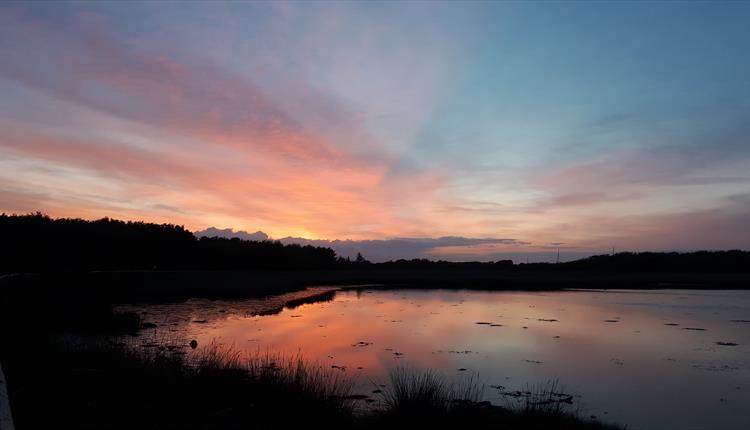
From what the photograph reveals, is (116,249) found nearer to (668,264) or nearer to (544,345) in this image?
(544,345)

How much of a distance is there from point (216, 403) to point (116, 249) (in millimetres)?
45729

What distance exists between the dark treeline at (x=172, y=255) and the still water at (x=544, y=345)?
1748 centimetres

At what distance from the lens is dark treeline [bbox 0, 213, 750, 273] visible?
39.6m

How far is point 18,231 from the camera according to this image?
4247cm

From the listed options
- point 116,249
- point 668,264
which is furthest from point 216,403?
point 668,264

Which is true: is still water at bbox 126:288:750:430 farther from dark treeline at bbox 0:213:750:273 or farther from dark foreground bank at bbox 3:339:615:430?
dark treeline at bbox 0:213:750:273

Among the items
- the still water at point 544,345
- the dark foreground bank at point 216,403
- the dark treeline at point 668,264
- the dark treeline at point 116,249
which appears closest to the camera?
the dark foreground bank at point 216,403

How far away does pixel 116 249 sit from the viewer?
48.8 m

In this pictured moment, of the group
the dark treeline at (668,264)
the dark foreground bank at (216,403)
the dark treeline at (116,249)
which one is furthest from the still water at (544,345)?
the dark treeline at (668,264)

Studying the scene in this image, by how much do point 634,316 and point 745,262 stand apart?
246 feet

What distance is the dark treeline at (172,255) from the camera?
39.6 meters

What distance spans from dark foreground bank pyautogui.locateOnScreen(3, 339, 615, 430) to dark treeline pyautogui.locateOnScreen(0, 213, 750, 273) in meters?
29.8

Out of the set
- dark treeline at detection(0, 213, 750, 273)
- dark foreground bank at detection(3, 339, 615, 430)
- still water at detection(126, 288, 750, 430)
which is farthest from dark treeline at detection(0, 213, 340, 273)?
dark foreground bank at detection(3, 339, 615, 430)

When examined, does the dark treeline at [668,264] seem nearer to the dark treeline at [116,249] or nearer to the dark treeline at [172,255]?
the dark treeline at [172,255]
